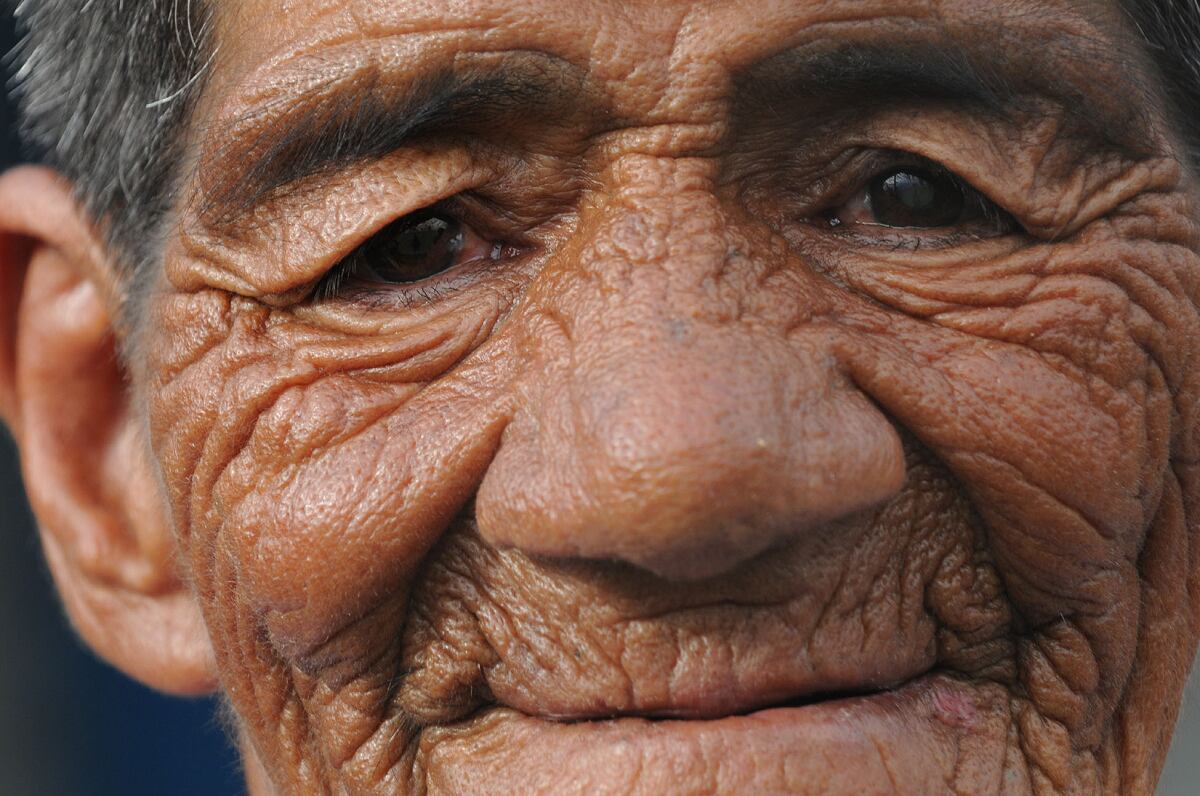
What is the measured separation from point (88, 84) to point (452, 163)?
3.82 feet

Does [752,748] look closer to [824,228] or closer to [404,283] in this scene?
[824,228]

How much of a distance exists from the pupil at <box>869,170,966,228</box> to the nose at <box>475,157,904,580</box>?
324 millimetres

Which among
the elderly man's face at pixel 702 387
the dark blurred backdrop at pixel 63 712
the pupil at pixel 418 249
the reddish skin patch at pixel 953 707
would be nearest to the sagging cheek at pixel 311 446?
the elderly man's face at pixel 702 387

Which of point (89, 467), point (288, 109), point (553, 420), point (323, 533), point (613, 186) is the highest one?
point (288, 109)

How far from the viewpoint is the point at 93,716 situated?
686 cm

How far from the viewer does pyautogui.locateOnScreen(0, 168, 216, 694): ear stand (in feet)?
10.2

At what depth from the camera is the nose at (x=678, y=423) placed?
5.83ft

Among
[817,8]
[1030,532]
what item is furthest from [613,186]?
[1030,532]

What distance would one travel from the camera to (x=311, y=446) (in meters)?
2.18

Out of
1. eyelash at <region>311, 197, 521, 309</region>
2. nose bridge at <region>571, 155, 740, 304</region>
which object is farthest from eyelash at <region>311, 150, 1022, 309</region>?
nose bridge at <region>571, 155, 740, 304</region>

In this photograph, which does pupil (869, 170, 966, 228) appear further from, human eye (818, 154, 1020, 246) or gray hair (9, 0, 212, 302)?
gray hair (9, 0, 212, 302)

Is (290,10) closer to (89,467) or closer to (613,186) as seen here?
(613,186)

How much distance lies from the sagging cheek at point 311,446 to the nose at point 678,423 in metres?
0.13

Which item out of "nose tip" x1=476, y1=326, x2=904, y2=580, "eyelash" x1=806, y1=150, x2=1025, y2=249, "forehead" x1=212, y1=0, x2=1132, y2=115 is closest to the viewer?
"nose tip" x1=476, y1=326, x2=904, y2=580
